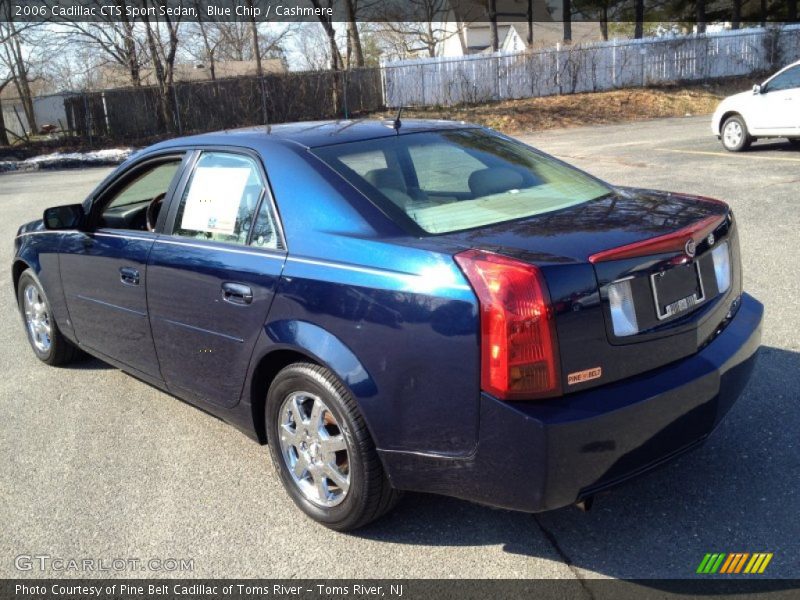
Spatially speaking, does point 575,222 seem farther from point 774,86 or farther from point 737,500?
point 774,86

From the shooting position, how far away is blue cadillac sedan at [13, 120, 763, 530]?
2598 mm

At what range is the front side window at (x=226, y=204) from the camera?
3496 millimetres

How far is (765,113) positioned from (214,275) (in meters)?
12.9

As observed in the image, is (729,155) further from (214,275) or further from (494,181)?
(214,275)

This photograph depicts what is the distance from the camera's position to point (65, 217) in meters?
4.65

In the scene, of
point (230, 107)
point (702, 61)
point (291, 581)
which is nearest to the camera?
point (291, 581)

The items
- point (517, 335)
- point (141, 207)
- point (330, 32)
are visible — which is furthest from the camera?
point (330, 32)

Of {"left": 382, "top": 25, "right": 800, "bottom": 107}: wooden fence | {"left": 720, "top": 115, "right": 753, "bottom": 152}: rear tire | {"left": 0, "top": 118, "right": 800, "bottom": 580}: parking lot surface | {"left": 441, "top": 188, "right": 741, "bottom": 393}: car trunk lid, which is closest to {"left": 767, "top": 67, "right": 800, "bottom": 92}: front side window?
{"left": 720, "top": 115, "right": 753, "bottom": 152}: rear tire

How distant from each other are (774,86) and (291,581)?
1385 cm

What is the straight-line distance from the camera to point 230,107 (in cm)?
3133

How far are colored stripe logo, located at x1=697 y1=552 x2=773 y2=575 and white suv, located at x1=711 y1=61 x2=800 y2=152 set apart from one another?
1239 centimetres

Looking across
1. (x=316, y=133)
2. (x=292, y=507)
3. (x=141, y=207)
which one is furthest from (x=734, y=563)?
(x=141, y=207)

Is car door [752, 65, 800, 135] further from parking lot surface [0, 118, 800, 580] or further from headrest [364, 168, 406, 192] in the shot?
headrest [364, 168, 406, 192]

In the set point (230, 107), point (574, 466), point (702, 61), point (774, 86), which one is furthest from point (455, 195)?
point (702, 61)
